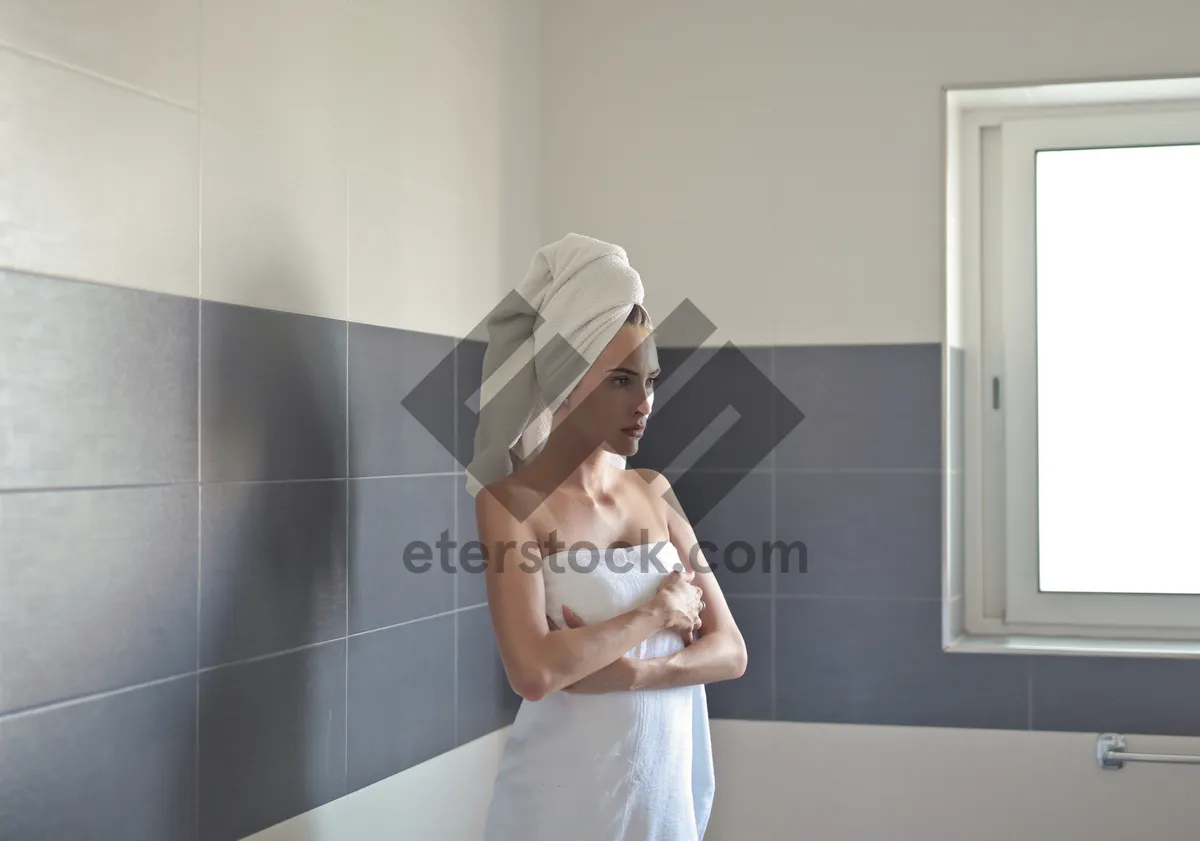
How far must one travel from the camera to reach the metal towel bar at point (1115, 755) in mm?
2188

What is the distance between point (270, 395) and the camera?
1562mm

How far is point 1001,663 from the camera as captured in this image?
2.28m

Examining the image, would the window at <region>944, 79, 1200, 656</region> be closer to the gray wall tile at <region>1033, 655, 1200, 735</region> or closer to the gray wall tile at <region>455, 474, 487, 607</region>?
the gray wall tile at <region>1033, 655, 1200, 735</region>

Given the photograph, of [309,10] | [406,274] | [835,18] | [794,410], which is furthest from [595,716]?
[835,18]

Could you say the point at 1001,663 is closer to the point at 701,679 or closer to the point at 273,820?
the point at 701,679

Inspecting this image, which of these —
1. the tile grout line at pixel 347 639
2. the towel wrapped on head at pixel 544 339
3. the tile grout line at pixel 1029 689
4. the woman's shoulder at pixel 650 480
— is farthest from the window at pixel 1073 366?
the tile grout line at pixel 347 639

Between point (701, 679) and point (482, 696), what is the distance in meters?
0.61

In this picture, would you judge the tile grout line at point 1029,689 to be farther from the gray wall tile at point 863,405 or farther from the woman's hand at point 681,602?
the woman's hand at point 681,602

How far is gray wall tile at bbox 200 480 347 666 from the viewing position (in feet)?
4.74

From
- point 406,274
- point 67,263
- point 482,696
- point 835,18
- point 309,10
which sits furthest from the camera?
point 835,18

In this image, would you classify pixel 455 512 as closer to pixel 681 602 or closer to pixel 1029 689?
pixel 681 602

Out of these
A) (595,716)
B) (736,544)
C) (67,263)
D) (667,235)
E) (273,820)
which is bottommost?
(273,820)

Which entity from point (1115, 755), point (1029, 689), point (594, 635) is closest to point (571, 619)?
point (594, 635)

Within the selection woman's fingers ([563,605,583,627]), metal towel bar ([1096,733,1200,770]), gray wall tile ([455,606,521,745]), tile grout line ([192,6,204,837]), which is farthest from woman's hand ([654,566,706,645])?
metal towel bar ([1096,733,1200,770])
